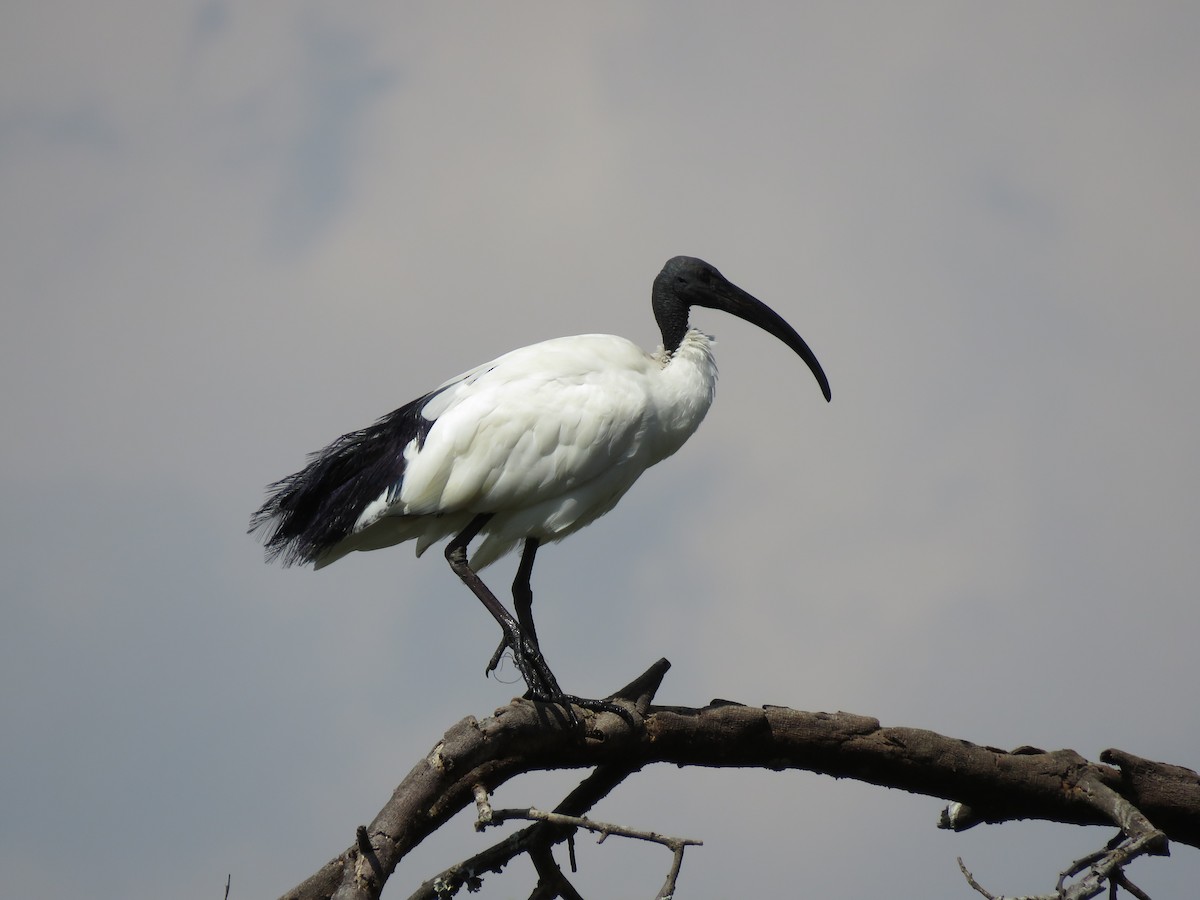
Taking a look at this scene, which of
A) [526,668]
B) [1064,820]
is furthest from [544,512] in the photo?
[1064,820]

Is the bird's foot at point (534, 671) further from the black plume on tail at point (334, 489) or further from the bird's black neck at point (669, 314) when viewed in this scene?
the bird's black neck at point (669, 314)

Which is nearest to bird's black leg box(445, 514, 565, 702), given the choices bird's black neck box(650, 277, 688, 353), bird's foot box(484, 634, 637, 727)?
bird's foot box(484, 634, 637, 727)

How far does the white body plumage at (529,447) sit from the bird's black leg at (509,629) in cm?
16

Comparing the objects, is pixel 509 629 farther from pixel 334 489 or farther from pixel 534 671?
pixel 334 489

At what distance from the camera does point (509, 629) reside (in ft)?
26.6

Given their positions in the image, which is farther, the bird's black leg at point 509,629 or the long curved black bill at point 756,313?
the long curved black bill at point 756,313

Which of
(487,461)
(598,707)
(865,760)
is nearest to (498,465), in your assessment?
(487,461)

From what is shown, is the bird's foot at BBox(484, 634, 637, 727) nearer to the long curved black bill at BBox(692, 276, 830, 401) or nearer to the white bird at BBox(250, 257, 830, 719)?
the white bird at BBox(250, 257, 830, 719)

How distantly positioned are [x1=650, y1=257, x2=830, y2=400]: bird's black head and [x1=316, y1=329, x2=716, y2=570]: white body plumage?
814 mm

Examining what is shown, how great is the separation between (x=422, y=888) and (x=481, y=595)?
237 centimetres

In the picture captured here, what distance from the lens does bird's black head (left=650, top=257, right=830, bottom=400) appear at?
9.97 m

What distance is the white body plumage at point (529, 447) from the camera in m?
8.52

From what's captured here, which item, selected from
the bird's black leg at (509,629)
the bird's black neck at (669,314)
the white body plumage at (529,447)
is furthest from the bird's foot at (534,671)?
the bird's black neck at (669,314)

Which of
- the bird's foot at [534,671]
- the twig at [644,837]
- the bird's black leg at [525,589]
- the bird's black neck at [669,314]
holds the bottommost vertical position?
the twig at [644,837]
